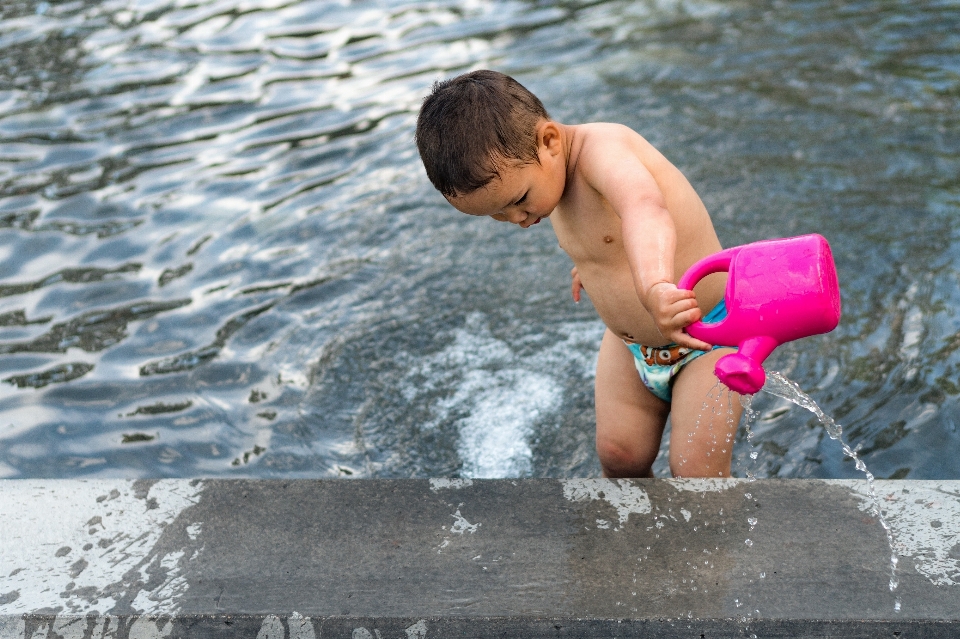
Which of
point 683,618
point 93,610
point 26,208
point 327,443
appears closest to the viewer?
point 683,618

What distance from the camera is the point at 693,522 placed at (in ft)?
7.52

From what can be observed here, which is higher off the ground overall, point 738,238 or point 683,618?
point 683,618

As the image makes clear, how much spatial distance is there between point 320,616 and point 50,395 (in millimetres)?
2338

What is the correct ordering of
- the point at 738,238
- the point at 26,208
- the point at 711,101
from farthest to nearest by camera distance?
1. the point at 711,101
2. the point at 26,208
3. the point at 738,238

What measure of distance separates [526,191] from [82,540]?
144cm

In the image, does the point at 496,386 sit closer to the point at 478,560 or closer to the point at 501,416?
the point at 501,416

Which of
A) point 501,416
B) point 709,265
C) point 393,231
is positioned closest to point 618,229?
point 709,265

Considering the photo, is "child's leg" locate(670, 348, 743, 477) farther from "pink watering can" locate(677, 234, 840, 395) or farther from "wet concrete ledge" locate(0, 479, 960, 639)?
"pink watering can" locate(677, 234, 840, 395)

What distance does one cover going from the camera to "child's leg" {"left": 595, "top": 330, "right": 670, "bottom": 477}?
2902 mm

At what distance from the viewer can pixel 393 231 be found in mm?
5191

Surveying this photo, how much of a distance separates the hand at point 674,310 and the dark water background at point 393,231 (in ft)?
4.51

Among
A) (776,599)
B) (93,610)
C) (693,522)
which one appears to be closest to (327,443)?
(93,610)

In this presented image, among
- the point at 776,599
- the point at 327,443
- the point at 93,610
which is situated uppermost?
the point at 93,610

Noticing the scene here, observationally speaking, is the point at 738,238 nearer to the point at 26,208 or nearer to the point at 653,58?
the point at 653,58
